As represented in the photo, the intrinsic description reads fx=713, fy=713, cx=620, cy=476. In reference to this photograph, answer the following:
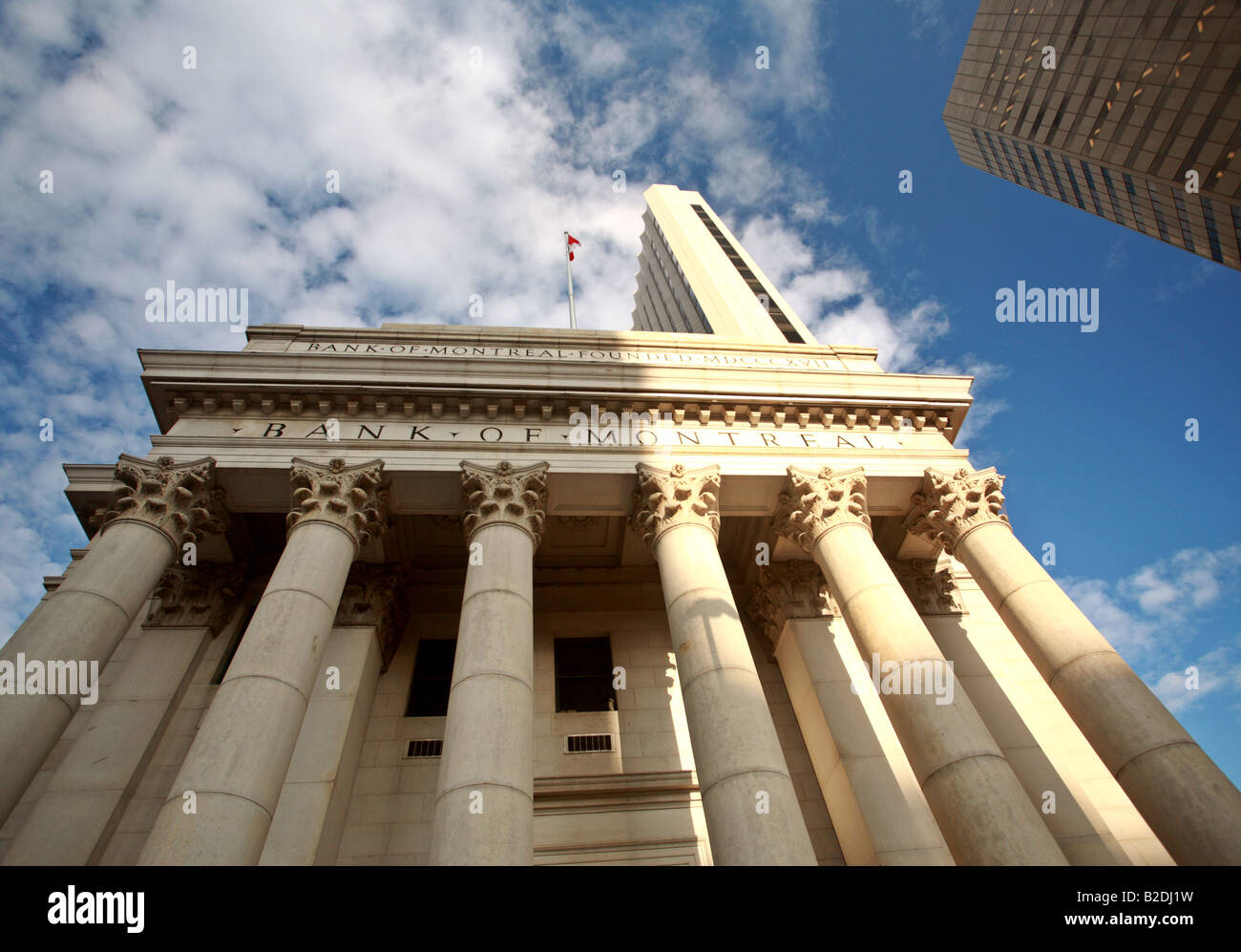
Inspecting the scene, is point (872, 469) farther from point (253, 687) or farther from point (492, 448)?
point (253, 687)

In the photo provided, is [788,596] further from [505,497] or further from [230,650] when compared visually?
[230,650]

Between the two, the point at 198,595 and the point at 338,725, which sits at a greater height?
the point at 198,595

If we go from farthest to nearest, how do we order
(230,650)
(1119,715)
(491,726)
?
(230,650) → (1119,715) → (491,726)

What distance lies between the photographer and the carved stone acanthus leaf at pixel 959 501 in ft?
58.0

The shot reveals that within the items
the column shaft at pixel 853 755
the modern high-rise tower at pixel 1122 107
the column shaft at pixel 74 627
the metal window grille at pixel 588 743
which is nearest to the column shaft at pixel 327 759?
the column shaft at pixel 74 627

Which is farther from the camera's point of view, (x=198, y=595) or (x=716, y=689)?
(x=198, y=595)

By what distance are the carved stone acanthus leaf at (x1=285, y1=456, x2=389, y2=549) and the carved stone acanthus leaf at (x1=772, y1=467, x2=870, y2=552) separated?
1025 cm

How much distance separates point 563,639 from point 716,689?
325 inches

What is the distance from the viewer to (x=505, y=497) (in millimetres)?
16812

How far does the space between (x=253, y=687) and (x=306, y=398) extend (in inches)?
341

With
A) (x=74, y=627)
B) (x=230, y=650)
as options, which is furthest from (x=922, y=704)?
(x=230, y=650)

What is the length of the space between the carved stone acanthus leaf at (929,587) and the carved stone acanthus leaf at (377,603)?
46.5 ft

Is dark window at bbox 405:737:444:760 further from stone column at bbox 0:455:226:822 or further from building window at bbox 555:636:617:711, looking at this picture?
stone column at bbox 0:455:226:822

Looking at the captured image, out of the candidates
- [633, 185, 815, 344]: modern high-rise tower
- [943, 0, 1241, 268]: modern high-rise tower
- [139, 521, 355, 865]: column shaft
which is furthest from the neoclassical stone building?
[943, 0, 1241, 268]: modern high-rise tower
